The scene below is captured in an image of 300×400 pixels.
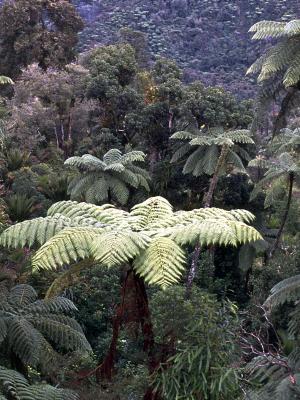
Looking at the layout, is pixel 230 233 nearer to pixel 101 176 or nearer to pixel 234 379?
pixel 234 379

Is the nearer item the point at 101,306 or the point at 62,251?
the point at 62,251

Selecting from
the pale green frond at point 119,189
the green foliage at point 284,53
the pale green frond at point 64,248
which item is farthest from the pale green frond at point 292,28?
the pale green frond at point 64,248

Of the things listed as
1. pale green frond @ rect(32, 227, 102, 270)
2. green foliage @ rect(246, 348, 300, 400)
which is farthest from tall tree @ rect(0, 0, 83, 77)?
pale green frond @ rect(32, 227, 102, 270)

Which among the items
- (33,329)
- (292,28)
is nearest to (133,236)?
(33,329)

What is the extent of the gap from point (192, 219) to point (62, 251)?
1089 mm

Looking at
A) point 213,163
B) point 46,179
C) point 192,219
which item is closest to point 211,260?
point 213,163

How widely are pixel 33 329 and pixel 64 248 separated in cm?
265

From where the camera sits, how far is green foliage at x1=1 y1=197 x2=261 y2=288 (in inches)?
154

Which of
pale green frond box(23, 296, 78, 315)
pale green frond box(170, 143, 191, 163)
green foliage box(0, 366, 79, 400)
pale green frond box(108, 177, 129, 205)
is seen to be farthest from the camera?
pale green frond box(170, 143, 191, 163)

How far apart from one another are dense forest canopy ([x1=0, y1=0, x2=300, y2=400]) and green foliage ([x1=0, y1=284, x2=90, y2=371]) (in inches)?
1.0

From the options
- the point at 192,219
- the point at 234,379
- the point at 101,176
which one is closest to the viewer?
the point at 234,379

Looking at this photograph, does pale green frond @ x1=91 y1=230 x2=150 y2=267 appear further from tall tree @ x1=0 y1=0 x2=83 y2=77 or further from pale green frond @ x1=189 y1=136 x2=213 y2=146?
tall tree @ x1=0 y1=0 x2=83 y2=77

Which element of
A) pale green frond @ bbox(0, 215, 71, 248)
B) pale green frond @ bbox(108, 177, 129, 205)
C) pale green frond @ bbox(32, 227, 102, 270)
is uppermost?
pale green frond @ bbox(32, 227, 102, 270)

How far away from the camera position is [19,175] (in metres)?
14.8
